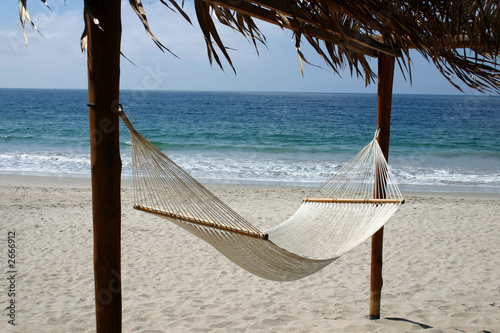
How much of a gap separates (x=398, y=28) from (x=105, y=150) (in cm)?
118

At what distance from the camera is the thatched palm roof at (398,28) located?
1507 mm

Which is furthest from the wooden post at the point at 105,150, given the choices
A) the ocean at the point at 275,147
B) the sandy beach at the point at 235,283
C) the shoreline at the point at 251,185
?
the shoreline at the point at 251,185

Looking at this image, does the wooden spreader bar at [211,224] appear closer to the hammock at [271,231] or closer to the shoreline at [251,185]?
the hammock at [271,231]

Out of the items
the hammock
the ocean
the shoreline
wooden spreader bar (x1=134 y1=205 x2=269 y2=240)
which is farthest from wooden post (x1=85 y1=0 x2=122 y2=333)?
the shoreline

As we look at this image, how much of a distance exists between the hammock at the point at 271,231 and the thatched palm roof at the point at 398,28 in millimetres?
405

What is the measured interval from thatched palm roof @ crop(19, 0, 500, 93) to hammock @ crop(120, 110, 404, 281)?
0.41 metres

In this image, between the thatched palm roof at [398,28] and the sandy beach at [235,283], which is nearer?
the thatched palm roof at [398,28]

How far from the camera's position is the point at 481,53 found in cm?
217

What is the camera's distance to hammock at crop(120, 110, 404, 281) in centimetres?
136

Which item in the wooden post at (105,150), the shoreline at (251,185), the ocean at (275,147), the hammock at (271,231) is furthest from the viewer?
the ocean at (275,147)

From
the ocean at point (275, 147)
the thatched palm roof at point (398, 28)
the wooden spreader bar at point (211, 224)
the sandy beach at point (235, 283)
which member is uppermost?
the thatched palm roof at point (398, 28)

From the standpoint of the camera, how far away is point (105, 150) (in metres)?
1.11

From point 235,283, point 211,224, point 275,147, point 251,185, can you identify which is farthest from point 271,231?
point 275,147

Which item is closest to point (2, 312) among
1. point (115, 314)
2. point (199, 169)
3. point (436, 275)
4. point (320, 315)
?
point (115, 314)
